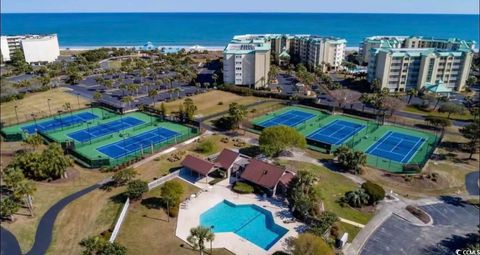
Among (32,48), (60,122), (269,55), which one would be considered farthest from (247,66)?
(32,48)

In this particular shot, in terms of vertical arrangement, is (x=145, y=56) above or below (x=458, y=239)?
above

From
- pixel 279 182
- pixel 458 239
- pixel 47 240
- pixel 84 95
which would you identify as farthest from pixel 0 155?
pixel 458 239

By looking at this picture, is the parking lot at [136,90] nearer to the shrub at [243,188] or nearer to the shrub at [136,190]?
the shrub at [136,190]

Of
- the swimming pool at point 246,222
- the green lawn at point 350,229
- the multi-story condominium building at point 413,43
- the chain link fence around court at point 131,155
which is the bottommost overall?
the swimming pool at point 246,222

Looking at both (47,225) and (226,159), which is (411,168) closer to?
(226,159)

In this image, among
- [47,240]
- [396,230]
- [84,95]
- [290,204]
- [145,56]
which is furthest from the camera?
[145,56]

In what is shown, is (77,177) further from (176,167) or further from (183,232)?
(183,232)

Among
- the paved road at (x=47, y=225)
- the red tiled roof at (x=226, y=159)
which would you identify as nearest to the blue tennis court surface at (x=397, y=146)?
the red tiled roof at (x=226, y=159)
